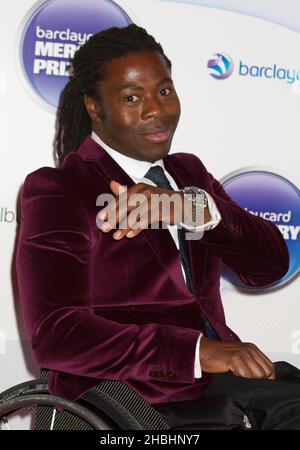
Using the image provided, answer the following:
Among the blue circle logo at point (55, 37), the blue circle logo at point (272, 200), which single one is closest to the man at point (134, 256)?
the blue circle logo at point (55, 37)

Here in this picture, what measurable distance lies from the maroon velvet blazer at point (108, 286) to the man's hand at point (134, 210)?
10 centimetres

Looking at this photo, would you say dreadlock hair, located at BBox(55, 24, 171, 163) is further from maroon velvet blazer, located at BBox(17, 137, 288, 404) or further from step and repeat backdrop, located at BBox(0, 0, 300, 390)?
step and repeat backdrop, located at BBox(0, 0, 300, 390)

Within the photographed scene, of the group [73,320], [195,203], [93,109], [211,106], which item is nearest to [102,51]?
[93,109]

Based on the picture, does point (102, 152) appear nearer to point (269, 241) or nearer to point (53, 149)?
point (269, 241)

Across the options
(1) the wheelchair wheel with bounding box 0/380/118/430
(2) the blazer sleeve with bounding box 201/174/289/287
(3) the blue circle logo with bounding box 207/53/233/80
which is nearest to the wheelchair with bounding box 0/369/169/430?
(1) the wheelchair wheel with bounding box 0/380/118/430

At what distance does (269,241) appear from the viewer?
2.08 metres

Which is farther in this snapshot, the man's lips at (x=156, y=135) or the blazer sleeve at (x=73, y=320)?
the man's lips at (x=156, y=135)

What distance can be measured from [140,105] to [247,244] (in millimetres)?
444

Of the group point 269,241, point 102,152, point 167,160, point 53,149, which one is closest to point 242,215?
point 269,241

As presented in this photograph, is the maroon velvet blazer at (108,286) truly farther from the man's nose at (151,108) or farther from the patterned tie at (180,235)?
the man's nose at (151,108)

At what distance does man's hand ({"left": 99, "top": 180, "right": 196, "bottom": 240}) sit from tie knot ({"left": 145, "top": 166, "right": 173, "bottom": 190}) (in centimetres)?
23

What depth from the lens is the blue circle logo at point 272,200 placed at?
300 centimetres

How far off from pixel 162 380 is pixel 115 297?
0.76ft

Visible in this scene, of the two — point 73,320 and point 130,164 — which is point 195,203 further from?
point 73,320
